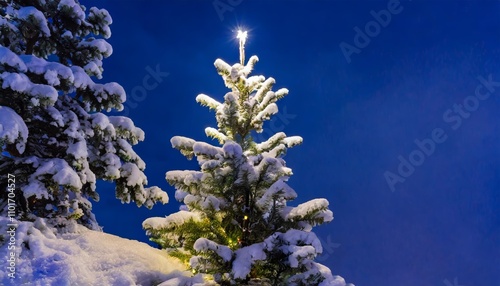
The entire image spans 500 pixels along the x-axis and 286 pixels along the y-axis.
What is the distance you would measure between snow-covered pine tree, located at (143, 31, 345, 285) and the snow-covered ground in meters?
0.39

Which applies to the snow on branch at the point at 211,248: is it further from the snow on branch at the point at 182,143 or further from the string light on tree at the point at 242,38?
the string light on tree at the point at 242,38

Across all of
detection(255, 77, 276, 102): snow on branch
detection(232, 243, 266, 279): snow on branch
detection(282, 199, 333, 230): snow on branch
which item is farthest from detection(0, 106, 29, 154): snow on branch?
detection(282, 199, 333, 230): snow on branch

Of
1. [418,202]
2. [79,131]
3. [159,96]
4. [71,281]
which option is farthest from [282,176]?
[418,202]

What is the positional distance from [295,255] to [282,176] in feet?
5.15

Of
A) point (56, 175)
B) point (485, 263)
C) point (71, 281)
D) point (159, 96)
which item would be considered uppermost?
point (159, 96)

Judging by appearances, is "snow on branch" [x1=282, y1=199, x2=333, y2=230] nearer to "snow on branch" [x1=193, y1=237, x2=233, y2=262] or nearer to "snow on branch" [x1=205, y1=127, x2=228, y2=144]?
"snow on branch" [x1=193, y1=237, x2=233, y2=262]

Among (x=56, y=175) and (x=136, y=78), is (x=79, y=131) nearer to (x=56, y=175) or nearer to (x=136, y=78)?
(x=56, y=175)

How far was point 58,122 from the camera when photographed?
21.7 feet

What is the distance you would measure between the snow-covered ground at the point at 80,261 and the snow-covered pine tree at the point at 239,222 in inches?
15.4

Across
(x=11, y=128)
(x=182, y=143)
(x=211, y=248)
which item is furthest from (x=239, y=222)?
(x=11, y=128)

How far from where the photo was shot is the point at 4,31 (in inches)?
273

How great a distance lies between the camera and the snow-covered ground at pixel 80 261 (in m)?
4.77

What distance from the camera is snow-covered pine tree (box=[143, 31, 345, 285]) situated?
4.60 metres

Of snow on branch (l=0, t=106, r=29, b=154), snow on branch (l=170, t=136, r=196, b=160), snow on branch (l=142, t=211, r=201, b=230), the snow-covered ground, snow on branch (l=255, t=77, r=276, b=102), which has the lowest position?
the snow-covered ground
